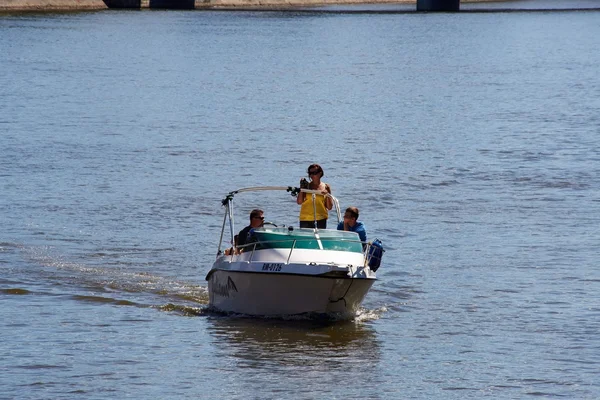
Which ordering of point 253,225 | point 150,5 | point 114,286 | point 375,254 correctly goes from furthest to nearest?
point 150,5, point 114,286, point 253,225, point 375,254

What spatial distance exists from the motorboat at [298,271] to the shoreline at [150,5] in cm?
11152

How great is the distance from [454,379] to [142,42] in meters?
82.4

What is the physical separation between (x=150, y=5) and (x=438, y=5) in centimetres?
3486

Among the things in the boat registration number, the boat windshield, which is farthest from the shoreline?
the boat registration number

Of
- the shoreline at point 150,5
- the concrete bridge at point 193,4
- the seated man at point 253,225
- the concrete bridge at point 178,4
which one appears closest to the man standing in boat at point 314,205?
the seated man at point 253,225

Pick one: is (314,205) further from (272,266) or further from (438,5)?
(438,5)

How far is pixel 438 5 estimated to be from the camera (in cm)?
15838

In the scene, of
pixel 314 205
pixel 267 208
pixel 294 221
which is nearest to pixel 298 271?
pixel 314 205

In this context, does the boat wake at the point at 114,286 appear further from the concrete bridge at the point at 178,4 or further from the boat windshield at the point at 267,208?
the concrete bridge at the point at 178,4

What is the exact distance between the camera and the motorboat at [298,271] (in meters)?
19.2

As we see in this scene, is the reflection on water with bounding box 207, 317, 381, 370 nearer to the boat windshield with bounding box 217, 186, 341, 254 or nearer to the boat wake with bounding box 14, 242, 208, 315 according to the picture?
the boat wake with bounding box 14, 242, 208, 315

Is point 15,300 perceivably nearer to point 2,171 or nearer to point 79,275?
point 79,275

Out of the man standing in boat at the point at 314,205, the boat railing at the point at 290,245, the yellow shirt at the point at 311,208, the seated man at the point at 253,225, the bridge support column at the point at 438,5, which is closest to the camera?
the boat railing at the point at 290,245

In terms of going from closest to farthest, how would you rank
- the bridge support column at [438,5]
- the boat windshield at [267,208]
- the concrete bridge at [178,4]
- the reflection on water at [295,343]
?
the reflection on water at [295,343] < the boat windshield at [267,208] < the concrete bridge at [178,4] < the bridge support column at [438,5]
